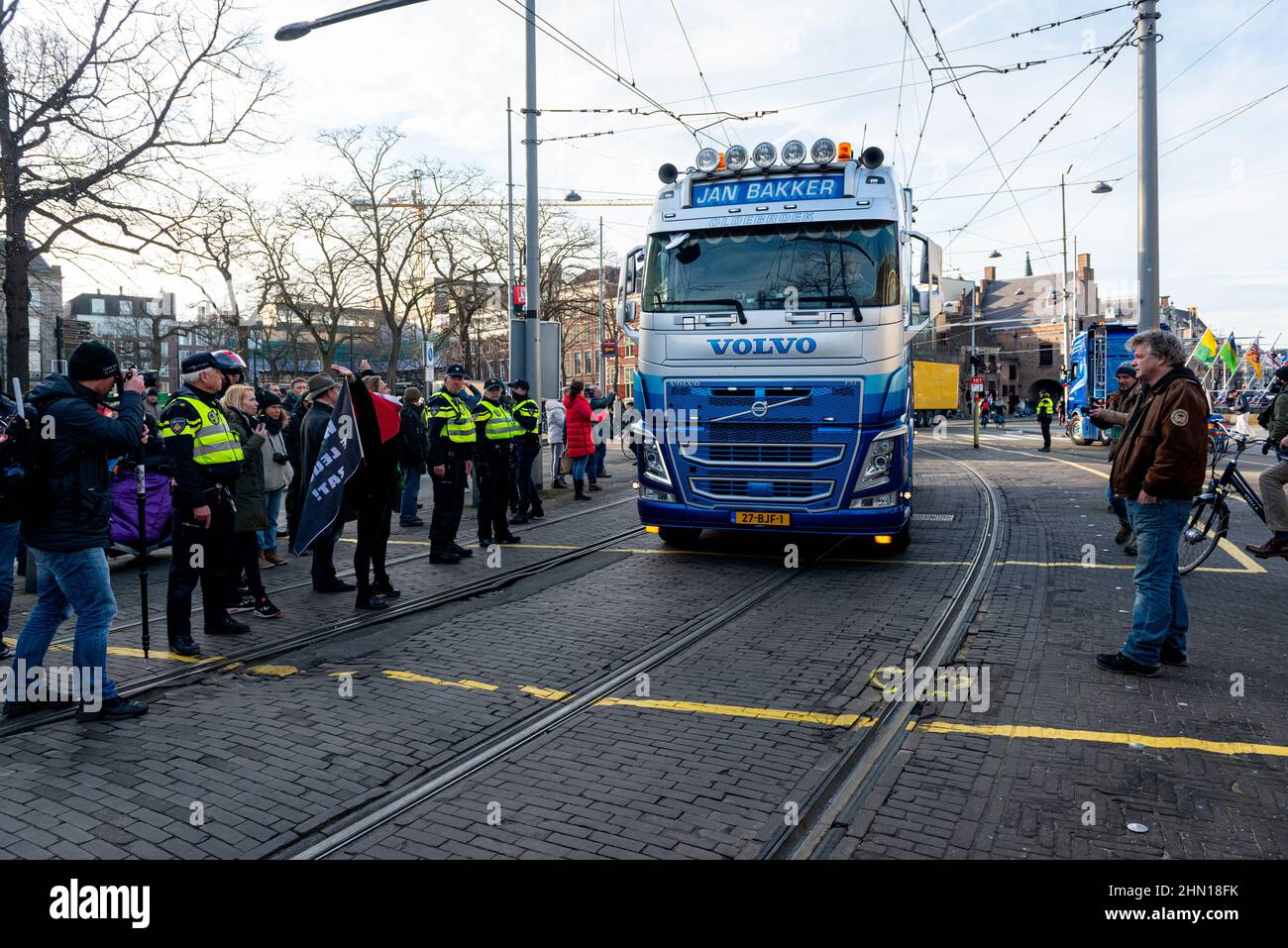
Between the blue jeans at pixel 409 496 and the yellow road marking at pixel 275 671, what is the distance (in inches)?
254

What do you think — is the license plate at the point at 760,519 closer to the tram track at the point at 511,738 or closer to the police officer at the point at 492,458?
the tram track at the point at 511,738

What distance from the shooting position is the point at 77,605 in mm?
5070

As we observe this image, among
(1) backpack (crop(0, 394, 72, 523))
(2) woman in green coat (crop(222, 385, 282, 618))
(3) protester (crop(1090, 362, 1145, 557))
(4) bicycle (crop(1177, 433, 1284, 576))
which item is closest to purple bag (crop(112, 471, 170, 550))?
(2) woman in green coat (crop(222, 385, 282, 618))

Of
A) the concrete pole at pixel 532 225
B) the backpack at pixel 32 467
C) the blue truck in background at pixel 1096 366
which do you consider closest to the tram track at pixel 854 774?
the backpack at pixel 32 467

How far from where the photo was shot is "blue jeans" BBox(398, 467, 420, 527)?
493 inches

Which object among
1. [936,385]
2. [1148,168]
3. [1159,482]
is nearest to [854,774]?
[1159,482]

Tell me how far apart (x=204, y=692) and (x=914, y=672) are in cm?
428

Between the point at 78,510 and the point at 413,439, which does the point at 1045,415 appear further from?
the point at 78,510

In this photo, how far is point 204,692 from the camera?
5.56 meters

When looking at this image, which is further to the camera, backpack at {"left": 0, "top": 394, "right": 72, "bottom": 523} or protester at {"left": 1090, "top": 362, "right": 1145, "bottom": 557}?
protester at {"left": 1090, "top": 362, "right": 1145, "bottom": 557}

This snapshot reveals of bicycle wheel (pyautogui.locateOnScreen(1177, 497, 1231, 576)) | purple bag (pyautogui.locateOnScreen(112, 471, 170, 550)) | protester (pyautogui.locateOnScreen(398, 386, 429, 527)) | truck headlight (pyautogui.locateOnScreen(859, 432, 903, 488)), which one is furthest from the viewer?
protester (pyautogui.locateOnScreen(398, 386, 429, 527))

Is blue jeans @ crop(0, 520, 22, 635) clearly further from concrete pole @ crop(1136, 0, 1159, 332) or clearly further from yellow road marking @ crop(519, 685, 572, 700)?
concrete pole @ crop(1136, 0, 1159, 332)

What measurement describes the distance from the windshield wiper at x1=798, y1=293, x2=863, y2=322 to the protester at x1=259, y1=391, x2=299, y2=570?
559 centimetres

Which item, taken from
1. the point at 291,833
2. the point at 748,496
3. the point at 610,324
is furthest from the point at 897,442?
the point at 610,324
